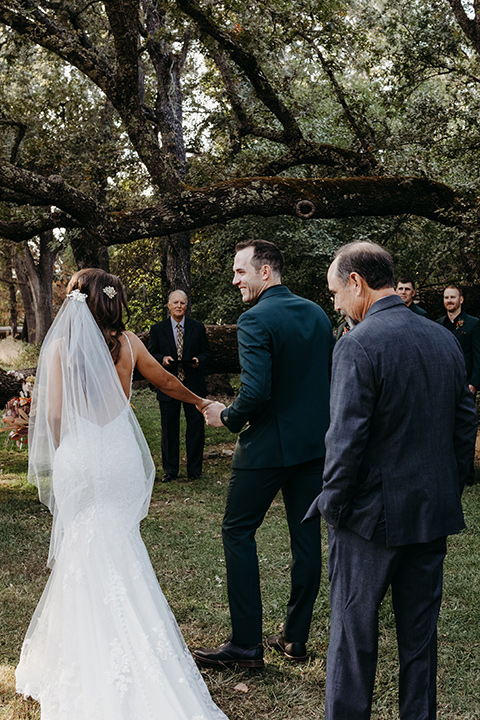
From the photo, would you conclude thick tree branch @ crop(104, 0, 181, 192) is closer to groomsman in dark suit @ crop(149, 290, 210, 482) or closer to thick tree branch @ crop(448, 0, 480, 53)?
groomsman in dark suit @ crop(149, 290, 210, 482)

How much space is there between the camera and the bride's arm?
4.11m

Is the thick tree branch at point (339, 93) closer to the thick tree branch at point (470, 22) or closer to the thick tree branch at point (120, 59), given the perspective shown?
the thick tree branch at point (470, 22)

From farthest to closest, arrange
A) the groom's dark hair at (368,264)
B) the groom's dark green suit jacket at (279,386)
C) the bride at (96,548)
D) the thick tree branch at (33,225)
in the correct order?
the thick tree branch at (33,225) < the groom's dark green suit jacket at (279,386) < the bride at (96,548) < the groom's dark hair at (368,264)

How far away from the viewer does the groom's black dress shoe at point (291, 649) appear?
4.14 metres

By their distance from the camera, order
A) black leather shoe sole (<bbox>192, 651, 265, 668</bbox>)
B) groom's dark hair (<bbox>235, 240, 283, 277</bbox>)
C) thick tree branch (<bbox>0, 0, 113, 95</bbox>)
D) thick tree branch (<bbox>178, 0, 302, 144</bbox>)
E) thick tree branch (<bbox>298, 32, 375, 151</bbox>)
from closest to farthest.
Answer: black leather shoe sole (<bbox>192, 651, 265, 668</bbox>) < groom's dark hair (<bbox>235, 240, 283, 277</bbox>) < thick tree branch (<bbox>178, 0, 302, 144</bbox>) < thick tree branch (<bbox>0, 0, 113, 95</bbox>) < thick tree branch (<bbox>298, 32, 375, 151</bbox>)

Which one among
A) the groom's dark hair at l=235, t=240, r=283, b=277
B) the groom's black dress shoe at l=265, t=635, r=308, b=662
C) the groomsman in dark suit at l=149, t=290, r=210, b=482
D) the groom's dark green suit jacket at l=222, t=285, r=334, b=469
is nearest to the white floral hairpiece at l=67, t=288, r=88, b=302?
the groom's dark green suit jacket at l=222, t=285, r=334, b=469

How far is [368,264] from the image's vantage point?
2793 millimetres

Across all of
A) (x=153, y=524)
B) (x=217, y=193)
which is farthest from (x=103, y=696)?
(x=217, y=193)

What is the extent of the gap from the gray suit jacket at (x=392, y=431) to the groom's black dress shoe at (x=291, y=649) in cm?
A: 179

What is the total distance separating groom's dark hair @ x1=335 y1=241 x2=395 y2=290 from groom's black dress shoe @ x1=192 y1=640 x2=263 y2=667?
2.39 meters

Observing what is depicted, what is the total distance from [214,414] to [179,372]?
15.9ft

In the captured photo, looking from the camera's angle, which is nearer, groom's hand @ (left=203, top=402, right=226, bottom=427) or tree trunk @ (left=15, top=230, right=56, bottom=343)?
groom's hand @ (left=203, top=402, right=226, bottom=427)

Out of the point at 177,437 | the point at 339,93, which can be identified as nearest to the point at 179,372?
the point at 177,437

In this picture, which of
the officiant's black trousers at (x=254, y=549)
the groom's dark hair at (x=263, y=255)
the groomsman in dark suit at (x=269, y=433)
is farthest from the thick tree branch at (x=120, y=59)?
the officiant's black trousers at (x=254, y=549)
